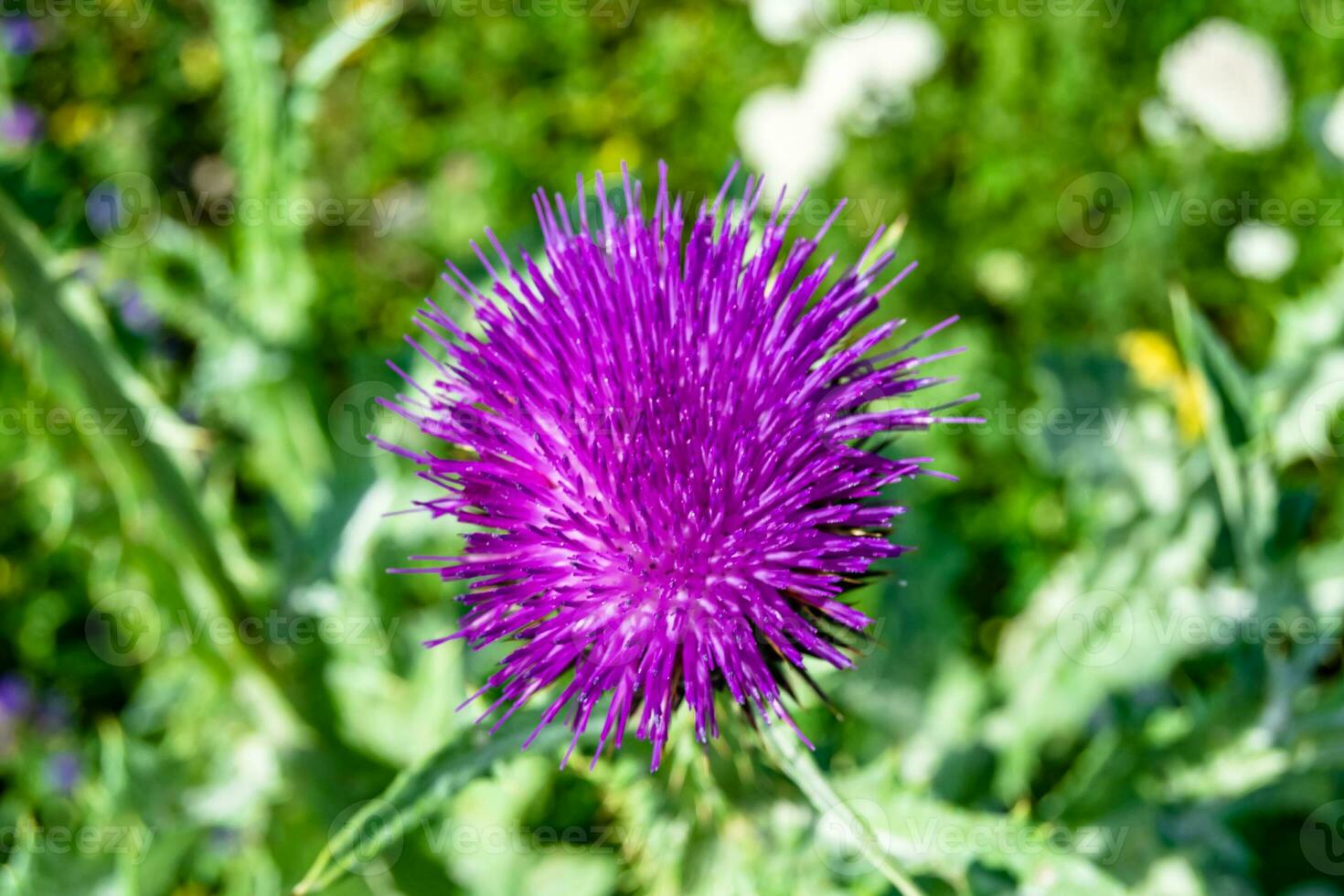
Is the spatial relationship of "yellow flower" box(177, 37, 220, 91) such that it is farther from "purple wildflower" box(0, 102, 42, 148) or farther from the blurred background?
"purple wildflower" box(0, 102, 42, 148)

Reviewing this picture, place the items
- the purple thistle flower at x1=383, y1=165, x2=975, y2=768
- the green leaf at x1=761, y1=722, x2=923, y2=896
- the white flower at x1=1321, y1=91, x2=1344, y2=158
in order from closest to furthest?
the green leaf at x1=761, y1=722, x2=923, y2=896, the purple thistle flower at x1=383, y1=165, x2=975, y2=768, the white flower at x1=1321, y1=91, x2=1344, y2=158

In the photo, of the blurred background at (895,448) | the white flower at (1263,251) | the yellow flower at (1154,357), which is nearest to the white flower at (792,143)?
the blurred background at (895,448)

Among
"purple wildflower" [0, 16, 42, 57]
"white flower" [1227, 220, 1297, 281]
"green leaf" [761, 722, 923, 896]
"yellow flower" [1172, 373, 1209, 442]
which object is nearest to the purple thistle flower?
"green leaf" [761, 722, 923, 896]

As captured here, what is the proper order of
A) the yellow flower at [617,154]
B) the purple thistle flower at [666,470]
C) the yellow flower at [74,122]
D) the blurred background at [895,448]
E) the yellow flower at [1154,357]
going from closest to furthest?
the purple thistle flower at [666,470], the blurred background at [895,448], the yellow flower at [1154,357], the yellow flower at [617,154], the yellow flower at [74,122]

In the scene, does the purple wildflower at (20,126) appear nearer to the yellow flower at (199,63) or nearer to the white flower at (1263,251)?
the yellow flower at (199,63)

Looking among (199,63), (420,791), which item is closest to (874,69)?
(199,63)
